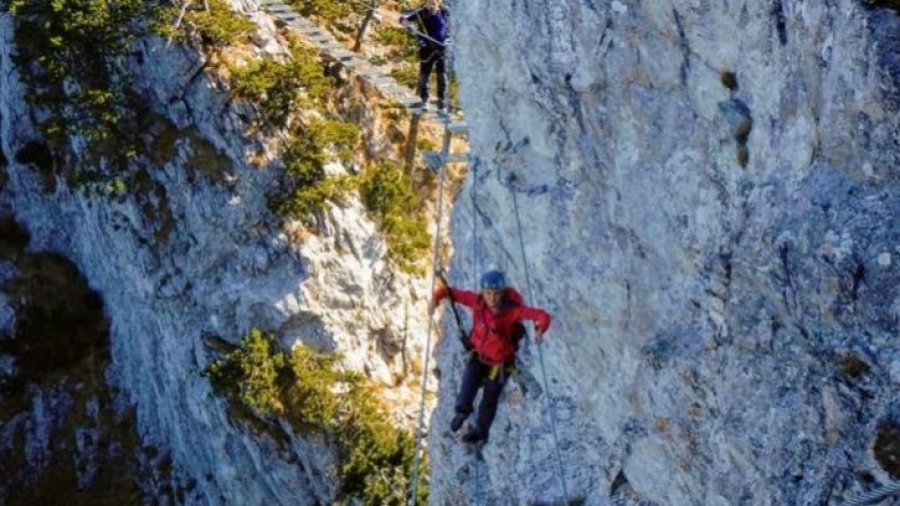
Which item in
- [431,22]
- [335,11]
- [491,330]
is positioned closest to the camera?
[491,330]

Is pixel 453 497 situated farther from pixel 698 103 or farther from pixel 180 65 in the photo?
pixel 180 65

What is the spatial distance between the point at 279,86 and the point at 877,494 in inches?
792

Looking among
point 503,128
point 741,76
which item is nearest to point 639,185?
point 741,76

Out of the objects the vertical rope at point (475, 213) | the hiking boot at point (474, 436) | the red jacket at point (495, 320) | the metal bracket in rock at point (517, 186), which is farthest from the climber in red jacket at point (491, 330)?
the vertical rope at point (475, 213)

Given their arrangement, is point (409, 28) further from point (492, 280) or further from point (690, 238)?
point (492, 280)

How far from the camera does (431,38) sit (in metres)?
21.3

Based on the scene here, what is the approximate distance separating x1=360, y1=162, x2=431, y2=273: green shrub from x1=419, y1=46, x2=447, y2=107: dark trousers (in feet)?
11.1

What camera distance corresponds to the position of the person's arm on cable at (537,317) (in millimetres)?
11664

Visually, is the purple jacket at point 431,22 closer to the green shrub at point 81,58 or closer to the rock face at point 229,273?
the rock face at point 229,273

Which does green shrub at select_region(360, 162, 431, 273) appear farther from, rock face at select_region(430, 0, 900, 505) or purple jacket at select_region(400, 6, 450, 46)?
rock face at select_region(430, 0, 900, 505)

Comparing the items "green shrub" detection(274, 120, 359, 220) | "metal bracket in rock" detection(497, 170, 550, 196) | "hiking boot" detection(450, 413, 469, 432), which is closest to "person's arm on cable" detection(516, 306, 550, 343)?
"hiking boot" detection(450, 413, 469, 432)

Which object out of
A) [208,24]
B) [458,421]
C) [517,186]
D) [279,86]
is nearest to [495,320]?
[458,421]

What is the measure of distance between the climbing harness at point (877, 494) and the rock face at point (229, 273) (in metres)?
17.4

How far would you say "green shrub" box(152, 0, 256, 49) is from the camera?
2498 centimetres
